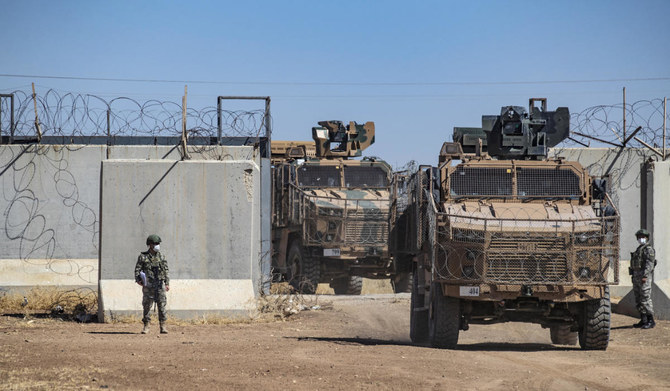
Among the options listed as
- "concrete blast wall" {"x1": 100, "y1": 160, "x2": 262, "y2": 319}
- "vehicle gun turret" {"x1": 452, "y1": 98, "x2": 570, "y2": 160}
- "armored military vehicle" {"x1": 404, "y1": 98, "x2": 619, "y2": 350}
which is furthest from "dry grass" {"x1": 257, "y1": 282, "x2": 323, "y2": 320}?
"vehicle gun turret" {"x1": 452, "y1": 98, "x2": 570, "y2": 160}

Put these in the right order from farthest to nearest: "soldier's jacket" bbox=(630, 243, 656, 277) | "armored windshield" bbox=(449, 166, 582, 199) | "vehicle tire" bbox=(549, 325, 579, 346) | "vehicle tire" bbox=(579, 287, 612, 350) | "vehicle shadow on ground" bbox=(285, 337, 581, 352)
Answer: "soldier's jacket" bbox=(630, 243, 656, 277) < "vehicle tire" bbox=(549, 325, 579, 346) < "armored windshield" bbox=(449, 166, 582, 199) < "vehicle shadow on ground" bbox=(285, 337, 581, 352) < "vehicle tire" bbox=(579, 287, 612, 350)

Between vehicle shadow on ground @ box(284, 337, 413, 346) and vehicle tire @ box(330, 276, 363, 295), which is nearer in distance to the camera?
vehicle shadow on ground @ box(284, 337, 413, 346)

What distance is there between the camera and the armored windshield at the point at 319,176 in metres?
21.1

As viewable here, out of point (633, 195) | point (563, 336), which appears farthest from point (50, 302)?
point (633, 195)

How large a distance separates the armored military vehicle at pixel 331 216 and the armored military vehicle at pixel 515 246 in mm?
6595

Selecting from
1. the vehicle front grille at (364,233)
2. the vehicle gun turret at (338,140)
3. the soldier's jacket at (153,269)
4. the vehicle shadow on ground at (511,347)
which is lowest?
the vehicle shadow on ground at (511,347)

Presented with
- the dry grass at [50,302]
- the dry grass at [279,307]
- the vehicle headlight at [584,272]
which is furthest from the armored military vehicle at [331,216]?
the vehicle headlight at [584,272]

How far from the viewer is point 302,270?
20.7m

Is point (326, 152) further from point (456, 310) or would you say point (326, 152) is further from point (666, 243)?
point (456, 310)

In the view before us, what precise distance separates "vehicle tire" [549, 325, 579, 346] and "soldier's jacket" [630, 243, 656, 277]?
90.6 inches

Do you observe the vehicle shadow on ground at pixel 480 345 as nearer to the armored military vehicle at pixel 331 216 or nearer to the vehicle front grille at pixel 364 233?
the armored military vehicle at pixel 331 216

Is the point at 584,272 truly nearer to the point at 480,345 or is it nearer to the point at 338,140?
the point at 480,345

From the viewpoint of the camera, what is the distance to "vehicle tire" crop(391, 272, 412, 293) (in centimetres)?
2187

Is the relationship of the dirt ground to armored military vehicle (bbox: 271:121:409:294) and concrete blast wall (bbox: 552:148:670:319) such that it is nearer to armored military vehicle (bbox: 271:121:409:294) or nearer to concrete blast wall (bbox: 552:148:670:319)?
concrete blast wall (bbox: 552:148:670:319)
